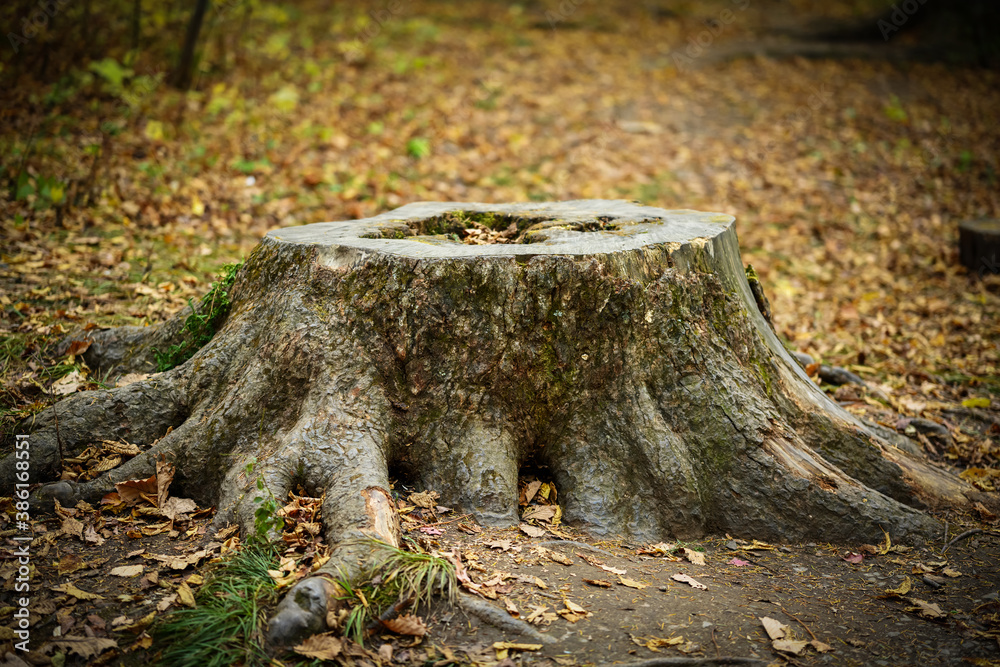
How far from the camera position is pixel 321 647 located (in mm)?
A: 2367

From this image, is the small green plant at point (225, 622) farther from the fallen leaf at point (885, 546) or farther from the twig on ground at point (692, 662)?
the fallen leaf at point (885, 546)

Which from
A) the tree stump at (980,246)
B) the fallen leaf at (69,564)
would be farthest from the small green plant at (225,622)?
the tree stump at (980,246)

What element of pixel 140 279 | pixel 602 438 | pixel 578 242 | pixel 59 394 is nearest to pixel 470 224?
pixel 578 242

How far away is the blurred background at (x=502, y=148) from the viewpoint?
5.93 m

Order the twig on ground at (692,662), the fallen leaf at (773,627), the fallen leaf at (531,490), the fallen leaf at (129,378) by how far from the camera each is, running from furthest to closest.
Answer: the fallen leaf at (129,378), the fallen leaf at (531,490), the fallen leaf at (773,627), the twig on ground at (692,662)

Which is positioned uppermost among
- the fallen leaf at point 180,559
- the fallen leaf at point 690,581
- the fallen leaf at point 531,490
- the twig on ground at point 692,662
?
the fallen leaf at point 531,490

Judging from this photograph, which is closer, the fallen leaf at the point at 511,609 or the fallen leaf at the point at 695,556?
the fallen leaf at the point at 511,609

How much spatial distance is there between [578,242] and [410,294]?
96 cm

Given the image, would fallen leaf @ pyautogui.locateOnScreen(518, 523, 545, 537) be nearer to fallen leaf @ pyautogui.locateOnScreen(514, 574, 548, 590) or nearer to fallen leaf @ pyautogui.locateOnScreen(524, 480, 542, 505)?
fallen leaf @ pyautogui.locateOnScreen(524, 480, 542, 505)

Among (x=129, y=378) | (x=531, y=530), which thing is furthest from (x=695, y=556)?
(x=129, y=378)

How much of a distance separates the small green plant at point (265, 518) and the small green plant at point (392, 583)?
1.30 ft

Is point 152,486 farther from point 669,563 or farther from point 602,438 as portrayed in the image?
point 669,563

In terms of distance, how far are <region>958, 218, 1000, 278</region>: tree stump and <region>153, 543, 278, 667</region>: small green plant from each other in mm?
8321

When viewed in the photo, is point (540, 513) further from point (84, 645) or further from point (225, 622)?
point (84, 645)
